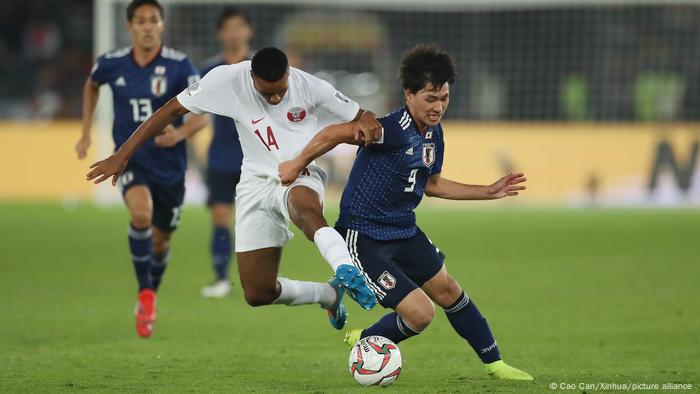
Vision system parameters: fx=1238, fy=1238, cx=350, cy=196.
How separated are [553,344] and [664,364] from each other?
3.95 ft

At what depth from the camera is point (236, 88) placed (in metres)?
7.53

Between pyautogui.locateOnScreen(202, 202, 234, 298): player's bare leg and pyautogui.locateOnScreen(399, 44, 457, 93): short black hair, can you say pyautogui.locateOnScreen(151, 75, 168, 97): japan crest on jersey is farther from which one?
pyautogui.locateOnScreen(399, 44, 457, 93): short black hair

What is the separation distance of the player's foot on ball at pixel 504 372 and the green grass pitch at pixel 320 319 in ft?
0.34

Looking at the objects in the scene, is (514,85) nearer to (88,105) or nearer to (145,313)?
(88,105)

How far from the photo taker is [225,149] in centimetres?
1225

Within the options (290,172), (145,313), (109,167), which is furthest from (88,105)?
(290,172)

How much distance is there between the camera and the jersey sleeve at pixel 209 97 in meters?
7.50

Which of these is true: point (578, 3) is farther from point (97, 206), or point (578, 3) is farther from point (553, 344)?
point (553, 344)

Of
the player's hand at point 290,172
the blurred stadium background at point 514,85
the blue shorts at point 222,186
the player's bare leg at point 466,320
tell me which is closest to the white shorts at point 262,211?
the player's hand at point 290,172

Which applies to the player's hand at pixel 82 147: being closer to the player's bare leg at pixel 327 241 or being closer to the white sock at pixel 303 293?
the white sock at pixel 303 293

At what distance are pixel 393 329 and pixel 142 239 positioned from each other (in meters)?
2.98

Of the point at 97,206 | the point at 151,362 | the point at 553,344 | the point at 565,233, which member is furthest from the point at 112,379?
the point at 97,206

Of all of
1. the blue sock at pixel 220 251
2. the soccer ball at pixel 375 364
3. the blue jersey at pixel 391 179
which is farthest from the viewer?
the blue sock at pixel 220 251

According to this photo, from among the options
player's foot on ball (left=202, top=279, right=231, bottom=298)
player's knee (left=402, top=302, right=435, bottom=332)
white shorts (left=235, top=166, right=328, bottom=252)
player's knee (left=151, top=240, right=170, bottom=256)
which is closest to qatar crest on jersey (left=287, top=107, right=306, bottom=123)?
white shorts (left=235, top=166, right=328, bottom=252)
